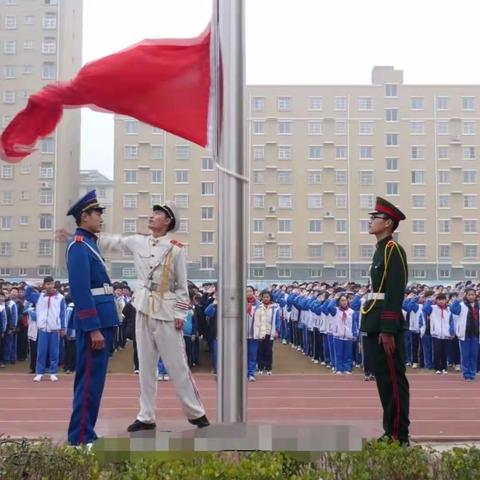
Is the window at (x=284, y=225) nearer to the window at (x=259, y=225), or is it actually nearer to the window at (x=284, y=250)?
the window at (x=259, y=225)

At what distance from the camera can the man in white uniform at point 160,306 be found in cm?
595

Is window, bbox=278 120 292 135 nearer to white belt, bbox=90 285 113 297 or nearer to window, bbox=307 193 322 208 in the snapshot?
window, bbox=307 193 322 208

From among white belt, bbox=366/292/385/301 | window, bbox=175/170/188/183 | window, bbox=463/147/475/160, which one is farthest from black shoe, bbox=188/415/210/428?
window, bbox=463/147/475/160

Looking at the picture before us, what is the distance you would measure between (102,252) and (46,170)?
41.7 meters

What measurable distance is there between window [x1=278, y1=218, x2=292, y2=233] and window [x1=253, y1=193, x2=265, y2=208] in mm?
1548

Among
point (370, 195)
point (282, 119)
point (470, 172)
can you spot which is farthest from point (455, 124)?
point (282, 119)

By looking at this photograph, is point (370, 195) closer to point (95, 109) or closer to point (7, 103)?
point (7, 103)

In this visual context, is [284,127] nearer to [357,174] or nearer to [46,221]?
[357,174]

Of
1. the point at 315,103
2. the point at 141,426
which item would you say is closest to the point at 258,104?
the point at 315,103

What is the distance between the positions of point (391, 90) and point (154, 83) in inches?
1708

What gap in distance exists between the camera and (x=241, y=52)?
480 cm

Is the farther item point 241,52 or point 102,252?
point 102,252

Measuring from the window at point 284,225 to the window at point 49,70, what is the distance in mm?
16820

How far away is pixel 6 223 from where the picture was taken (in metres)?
45.9
